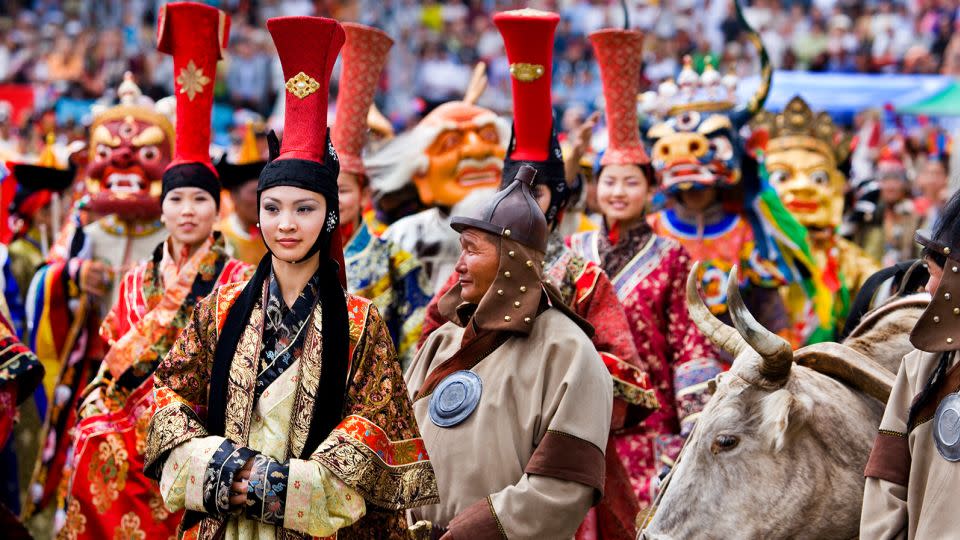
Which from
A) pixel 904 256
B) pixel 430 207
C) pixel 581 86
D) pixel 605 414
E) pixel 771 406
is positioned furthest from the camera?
pixel 581 86

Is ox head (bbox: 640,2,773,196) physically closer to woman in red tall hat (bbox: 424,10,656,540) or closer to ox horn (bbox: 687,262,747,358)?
woman in red tall hat (bbox: 424,10,656,540)

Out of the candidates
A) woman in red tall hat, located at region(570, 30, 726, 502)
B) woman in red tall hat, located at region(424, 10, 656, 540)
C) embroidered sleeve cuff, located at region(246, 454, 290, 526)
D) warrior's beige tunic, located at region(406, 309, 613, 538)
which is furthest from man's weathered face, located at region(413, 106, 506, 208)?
embroidered sleeve cuff, located at region(246, 454, 290, 526)

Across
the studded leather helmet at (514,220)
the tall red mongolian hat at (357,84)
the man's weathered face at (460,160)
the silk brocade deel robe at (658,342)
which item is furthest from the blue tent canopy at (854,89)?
the studded leather helmet at (514,220)

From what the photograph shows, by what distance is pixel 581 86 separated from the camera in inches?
787

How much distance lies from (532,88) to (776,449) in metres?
2.33

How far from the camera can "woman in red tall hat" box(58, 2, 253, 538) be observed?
582 cm

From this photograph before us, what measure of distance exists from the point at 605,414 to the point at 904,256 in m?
7.50

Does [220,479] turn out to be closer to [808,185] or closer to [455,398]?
[455,398]

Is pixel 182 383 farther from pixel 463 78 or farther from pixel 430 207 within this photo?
pixel 463 78

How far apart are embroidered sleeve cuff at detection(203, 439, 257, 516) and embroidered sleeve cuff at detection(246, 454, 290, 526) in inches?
2.1

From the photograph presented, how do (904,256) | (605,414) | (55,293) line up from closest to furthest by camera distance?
1. (605,414)
2. (55,293)
3. (904,256)

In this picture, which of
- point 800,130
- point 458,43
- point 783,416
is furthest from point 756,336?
point 458,43

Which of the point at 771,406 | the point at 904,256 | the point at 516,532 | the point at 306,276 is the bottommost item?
the point at 904,256

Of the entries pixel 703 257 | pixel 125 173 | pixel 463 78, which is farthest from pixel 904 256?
pixel 463 78
